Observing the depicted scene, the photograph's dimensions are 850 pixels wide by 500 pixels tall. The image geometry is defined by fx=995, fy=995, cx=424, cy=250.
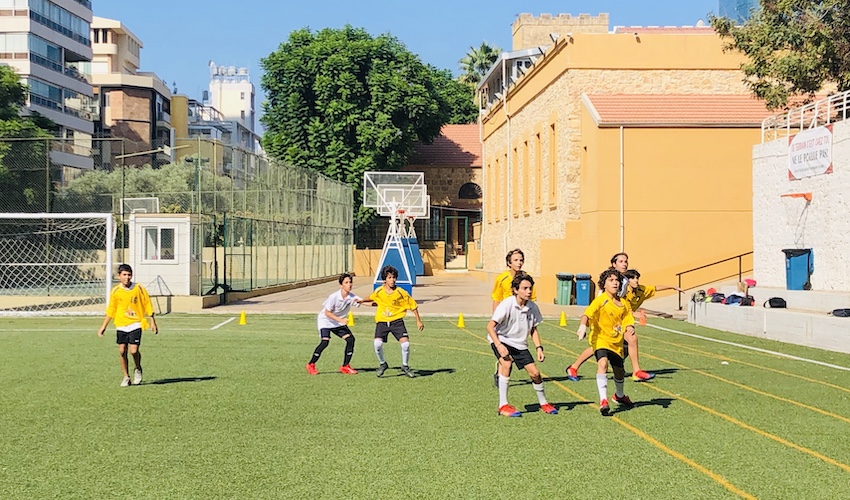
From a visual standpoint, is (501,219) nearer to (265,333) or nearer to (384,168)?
(384,168)

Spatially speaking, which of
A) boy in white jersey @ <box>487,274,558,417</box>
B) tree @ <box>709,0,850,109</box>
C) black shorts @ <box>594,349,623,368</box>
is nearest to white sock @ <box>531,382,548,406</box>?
boy in white jersey @ <box>487,274,558,417</box>

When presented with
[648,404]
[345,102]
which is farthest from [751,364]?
[345,102]

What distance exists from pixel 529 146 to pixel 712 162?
13193 mm

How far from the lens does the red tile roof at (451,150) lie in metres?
68.6

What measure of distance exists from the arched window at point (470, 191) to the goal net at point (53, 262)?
126ft

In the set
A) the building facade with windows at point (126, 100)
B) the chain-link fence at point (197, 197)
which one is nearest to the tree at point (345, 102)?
the chain-link fence at point (197, 197)

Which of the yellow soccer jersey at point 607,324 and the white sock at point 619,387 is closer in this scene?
the yellow soccer jersey at point 607,324

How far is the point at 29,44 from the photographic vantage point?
66.9m

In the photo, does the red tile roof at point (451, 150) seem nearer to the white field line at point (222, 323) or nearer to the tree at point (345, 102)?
the tree at point (345, 102)

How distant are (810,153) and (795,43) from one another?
4.91 meters

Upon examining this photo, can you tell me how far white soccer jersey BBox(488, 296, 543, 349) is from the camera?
10875 mm

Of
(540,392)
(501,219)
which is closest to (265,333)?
(540,392)

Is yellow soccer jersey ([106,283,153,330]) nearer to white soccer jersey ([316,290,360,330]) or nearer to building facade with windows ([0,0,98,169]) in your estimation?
white soccer jersey ([316,290,360,330])

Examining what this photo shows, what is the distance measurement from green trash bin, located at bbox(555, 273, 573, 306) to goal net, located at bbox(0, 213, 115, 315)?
1407 centimetres
